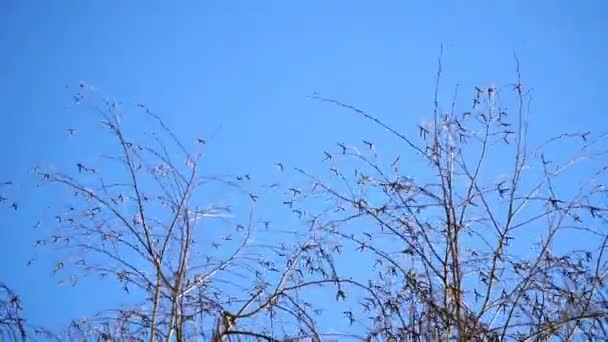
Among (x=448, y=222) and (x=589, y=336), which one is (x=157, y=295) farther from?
(x=589, y=336)

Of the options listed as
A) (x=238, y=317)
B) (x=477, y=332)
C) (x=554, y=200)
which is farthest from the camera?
(x=238, y=317)

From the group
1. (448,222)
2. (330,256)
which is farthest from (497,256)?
(330,256)

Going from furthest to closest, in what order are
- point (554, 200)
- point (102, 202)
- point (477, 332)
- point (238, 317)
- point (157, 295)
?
1. point (102, 202)
2. point (157, 295)
3. point (238, 317)
4. point (554, 200)
5. point (477, 332)

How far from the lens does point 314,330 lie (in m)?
3.70

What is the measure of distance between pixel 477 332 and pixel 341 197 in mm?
878

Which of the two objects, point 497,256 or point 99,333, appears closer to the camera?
point 497,256

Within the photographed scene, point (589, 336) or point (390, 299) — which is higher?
point (390, 299)

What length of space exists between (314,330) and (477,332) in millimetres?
735

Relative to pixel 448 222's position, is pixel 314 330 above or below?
below

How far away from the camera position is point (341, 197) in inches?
150

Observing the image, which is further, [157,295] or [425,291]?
[157,295]

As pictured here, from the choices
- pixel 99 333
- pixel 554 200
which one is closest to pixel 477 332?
pixel 554 200

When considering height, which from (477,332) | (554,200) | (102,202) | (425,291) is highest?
(102,202)

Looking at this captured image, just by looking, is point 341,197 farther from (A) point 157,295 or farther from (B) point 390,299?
(A) point 157,295
